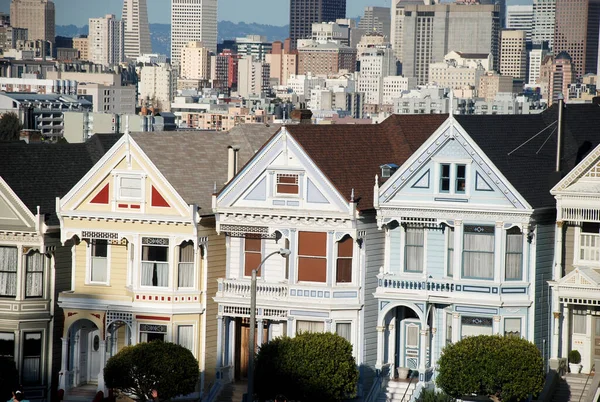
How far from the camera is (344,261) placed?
44.2 meters

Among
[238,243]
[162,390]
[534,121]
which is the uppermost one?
[534,121]

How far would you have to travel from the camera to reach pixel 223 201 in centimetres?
4522

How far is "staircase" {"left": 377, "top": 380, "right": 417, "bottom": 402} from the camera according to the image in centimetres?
4372

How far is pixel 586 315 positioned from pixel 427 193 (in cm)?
501

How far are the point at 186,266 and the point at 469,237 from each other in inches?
308

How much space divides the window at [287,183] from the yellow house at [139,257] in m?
2.29

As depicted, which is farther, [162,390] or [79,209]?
[79,209]

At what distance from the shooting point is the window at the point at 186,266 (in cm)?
4591

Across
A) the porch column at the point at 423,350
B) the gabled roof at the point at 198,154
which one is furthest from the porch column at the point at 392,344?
the gabled roof at the point at 198,154

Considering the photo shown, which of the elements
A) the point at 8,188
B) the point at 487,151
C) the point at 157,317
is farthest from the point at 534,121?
the point at 8,188

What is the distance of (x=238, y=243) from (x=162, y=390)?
4.58m

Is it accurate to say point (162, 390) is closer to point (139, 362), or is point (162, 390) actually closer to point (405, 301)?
point (139, 362)

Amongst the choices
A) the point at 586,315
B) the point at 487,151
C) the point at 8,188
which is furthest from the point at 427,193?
the point at 8,188

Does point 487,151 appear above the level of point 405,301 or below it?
above
